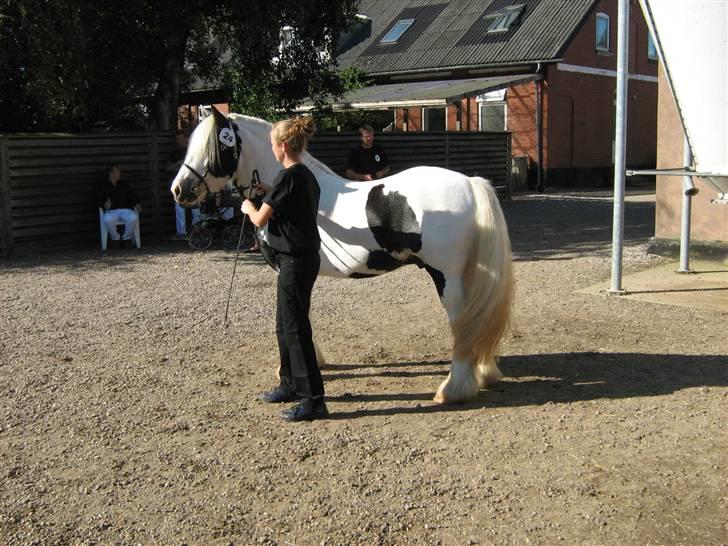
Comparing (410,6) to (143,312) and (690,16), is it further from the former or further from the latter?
(690,16)

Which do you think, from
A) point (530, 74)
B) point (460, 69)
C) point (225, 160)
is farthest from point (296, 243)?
point (460, 69)

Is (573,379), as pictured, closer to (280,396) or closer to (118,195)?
(280,396)

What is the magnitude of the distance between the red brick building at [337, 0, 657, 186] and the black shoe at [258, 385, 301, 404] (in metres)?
19.3

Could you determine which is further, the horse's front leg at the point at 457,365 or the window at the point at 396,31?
the window at the point at 396,31

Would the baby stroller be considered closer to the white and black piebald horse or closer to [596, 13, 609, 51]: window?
the white and black piebald horse

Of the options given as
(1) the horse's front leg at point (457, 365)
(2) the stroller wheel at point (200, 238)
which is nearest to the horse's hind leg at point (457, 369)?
(1) the horse's front leg at point (457, 365)

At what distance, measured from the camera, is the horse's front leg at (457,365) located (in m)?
5.08

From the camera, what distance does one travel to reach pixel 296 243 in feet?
15.3

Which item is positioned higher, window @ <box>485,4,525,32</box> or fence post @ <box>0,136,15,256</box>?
window @ <box>485,4,525,32</box>

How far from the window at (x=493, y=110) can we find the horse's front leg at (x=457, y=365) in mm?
23171

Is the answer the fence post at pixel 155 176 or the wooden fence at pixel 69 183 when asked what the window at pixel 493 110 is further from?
the fence post at pixel 155 176

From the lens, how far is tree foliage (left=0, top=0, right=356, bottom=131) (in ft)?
40.4

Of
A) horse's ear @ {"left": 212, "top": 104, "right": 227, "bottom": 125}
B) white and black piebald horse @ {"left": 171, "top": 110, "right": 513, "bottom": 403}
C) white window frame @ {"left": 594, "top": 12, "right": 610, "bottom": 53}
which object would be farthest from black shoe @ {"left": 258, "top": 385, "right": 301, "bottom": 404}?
white window frame @ {"left": 594, "top": 12, "right": 610, "bottom": 53}

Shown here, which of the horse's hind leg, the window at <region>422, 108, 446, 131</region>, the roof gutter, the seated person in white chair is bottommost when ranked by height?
the horse's hind leg
